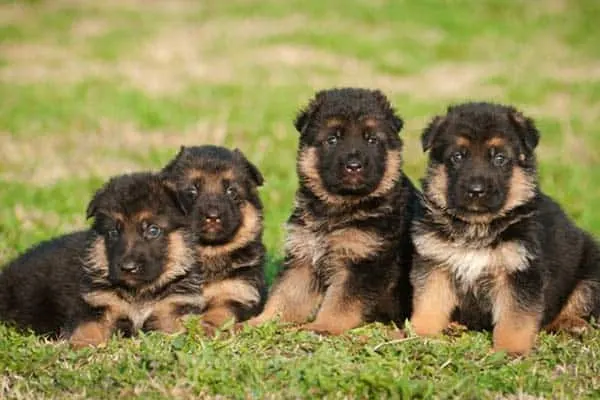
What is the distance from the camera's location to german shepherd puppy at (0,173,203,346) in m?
7.62

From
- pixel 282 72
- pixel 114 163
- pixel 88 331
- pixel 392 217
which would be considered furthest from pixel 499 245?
pixel 282 72

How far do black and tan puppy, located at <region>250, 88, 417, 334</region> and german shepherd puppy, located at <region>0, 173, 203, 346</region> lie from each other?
0.61 meters

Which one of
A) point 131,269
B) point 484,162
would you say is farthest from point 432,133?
point 131,269

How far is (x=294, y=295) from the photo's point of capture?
831cm

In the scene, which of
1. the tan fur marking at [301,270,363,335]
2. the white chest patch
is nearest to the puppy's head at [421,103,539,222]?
the white chest patch

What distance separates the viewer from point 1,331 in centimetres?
786

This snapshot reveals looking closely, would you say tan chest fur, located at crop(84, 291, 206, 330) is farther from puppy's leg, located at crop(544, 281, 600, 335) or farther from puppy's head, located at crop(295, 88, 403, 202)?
puppy's leg, located at crop(544, 281, 600, 335)

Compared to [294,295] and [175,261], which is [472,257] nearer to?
[294,295]

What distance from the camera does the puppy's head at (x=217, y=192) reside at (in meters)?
8.06

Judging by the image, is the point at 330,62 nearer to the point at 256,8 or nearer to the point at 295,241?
the point at 256,8

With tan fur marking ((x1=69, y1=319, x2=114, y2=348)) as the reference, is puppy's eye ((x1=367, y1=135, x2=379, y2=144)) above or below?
above

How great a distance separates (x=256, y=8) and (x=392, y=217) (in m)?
18.3

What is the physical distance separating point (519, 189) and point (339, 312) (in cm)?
140

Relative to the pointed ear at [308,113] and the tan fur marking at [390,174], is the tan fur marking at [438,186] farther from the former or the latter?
the pointed ear at [308,113]
